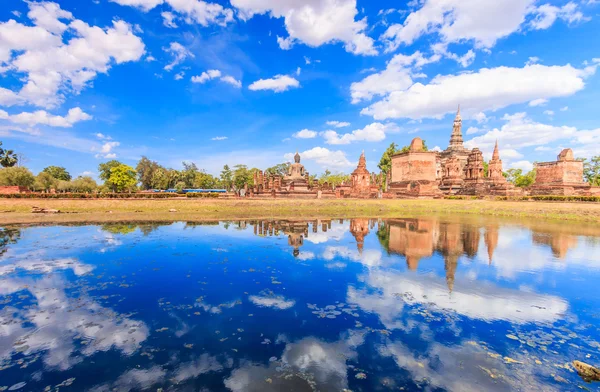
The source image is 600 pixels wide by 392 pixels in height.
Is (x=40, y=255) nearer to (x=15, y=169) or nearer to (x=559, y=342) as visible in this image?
(x=559, y=342)

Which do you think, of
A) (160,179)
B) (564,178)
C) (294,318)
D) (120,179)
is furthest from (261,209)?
(160,179)

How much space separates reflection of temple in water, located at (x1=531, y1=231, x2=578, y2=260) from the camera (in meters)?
14.2

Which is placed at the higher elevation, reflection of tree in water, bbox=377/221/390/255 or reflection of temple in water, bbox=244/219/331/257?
reflection of temple in water, bbox=244/219/331/257

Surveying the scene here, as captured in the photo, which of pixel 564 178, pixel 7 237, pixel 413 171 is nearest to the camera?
pixel 7 237

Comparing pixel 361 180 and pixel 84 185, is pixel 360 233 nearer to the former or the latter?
pixel 361 180

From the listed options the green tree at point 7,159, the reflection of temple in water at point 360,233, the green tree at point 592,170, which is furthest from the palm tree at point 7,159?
the green tree at point 592,170

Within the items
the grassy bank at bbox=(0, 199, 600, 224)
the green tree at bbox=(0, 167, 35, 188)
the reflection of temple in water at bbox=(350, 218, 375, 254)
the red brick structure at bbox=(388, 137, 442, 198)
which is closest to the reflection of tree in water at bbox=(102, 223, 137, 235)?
the grassy bank at bbox=(0, 199, 600, 224)

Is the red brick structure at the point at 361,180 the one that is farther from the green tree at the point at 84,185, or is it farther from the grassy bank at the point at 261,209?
the green tree at the point at 84,185

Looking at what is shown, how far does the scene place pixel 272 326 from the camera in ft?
21.6

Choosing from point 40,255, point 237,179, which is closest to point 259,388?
point 40,255

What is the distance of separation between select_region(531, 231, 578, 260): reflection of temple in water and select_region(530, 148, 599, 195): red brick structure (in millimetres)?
32775

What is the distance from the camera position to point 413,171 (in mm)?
53281

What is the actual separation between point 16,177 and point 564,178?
306ft

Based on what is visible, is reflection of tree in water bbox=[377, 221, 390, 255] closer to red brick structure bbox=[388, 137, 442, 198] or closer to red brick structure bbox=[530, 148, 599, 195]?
red brick structure bbox=[388, 137, 442, 198]
